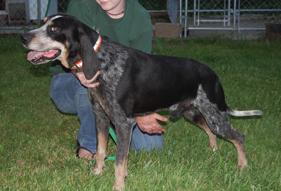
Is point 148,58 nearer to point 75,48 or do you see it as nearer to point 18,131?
point 75,48

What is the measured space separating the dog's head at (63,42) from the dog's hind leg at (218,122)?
1.21 meters

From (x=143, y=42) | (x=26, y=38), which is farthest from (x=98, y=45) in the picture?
(x=143, y=42)

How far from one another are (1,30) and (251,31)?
647 cm

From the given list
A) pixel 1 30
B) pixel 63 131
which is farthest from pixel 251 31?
pixel 63 131

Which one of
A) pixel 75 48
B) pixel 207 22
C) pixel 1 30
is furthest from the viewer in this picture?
pixel 207 22

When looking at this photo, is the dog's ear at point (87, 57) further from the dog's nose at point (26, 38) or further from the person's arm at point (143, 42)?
the person's arm at point (143, 42)

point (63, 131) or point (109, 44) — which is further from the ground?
point (109, 44)

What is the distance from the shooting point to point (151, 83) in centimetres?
455

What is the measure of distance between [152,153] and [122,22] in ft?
3.98

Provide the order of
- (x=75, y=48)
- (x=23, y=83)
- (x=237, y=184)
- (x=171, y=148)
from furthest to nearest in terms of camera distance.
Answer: (x=23, y=83) → (x=171, y=148) → (x=237, y=184) → (x=75, y=48)

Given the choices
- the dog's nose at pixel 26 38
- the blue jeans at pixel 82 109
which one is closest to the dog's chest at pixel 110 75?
the dog's nose at pixel 26 38

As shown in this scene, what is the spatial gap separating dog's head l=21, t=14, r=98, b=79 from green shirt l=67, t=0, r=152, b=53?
39.1 inches

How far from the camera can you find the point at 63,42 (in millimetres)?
4141

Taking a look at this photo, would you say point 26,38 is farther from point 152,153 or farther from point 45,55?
point 152,153
